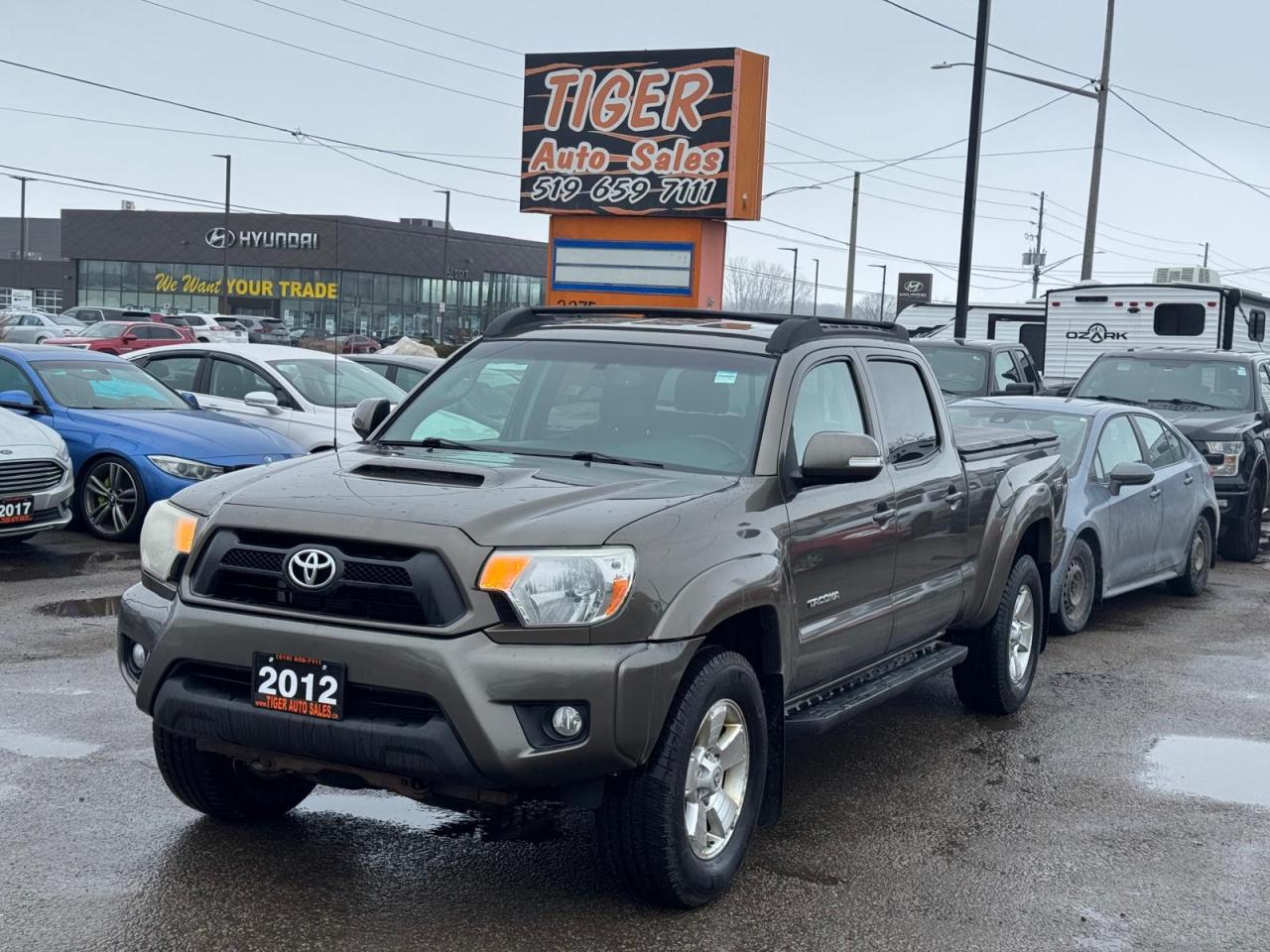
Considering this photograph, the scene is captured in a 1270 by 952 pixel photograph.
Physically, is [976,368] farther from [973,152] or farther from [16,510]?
[16,510]

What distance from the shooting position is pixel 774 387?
215 inches

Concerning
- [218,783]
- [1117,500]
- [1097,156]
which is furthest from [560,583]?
[1097,156]

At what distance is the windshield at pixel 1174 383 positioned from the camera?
585 inches

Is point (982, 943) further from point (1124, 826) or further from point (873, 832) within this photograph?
point (1124, 826)

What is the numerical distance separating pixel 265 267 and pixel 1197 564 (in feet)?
269

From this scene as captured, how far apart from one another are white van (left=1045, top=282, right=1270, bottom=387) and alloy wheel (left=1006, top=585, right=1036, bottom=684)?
13626 mm

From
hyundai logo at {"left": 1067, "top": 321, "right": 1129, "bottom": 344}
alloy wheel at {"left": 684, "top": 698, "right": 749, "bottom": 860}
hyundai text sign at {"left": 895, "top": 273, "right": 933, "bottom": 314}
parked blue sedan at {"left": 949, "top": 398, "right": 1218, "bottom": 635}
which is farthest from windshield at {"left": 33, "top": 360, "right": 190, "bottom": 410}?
hyundai text sign at {"left": 895, "top": 273, "right": 933, "bottom": 314}

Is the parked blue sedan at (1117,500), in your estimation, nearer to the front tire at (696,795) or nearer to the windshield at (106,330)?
the front tire at (696,795)

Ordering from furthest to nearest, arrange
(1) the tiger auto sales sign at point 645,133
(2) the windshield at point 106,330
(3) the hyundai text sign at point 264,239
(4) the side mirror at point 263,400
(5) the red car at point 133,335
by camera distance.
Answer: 1. (3) the hyundai text sign at point 264,239
2. (2) the windshield at point 106,330
3. (5) the red car at point 133,335
4. (1) the tiger auto sales sign at point 645,133
5. (4) the side mirror at point 263,400

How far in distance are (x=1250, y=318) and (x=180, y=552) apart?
2104 cm

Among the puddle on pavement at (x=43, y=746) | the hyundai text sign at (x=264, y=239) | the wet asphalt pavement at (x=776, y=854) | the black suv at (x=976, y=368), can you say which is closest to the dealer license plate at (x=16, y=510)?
the wet asphalt pavement at (x=776, y=854)

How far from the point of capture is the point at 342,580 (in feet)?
14.0

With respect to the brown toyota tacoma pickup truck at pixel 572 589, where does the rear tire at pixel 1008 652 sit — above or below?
below

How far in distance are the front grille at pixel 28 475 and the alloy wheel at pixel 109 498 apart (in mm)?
739
